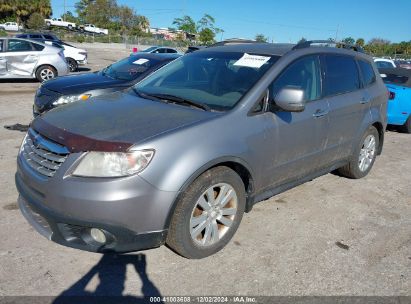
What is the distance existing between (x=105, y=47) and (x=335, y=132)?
50690 millimetres

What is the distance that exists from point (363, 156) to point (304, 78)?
1.92 metres

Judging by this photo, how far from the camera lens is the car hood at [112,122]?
2805mm

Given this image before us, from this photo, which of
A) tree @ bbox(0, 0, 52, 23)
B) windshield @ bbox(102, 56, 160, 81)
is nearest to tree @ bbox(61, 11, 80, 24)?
tree @ bbox(0, 0, 52, 23)

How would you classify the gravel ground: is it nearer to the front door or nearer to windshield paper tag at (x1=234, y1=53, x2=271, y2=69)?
the front door

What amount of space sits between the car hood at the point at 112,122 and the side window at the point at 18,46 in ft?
36.6

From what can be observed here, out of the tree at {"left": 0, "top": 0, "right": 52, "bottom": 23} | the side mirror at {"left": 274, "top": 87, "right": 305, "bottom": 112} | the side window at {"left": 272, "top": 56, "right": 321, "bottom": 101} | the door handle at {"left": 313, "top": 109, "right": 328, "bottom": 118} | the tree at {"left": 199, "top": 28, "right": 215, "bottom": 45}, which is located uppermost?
the tree at {"left": 0, "top": 0, "right": 52, "bottom": 23}

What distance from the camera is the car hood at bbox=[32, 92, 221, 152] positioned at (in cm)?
280

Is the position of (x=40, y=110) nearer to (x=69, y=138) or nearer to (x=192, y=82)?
(x=192, y=82)

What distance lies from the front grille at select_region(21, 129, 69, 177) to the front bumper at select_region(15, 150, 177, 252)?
72 mm

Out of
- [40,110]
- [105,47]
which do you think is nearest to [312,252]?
[40,110]

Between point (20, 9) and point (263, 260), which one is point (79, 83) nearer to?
point (263, 260)

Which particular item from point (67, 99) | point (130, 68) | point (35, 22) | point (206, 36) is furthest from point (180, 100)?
point (35, 22)

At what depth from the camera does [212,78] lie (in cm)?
393

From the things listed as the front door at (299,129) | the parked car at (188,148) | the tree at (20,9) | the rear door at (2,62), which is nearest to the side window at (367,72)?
the parked car at (188,148)
